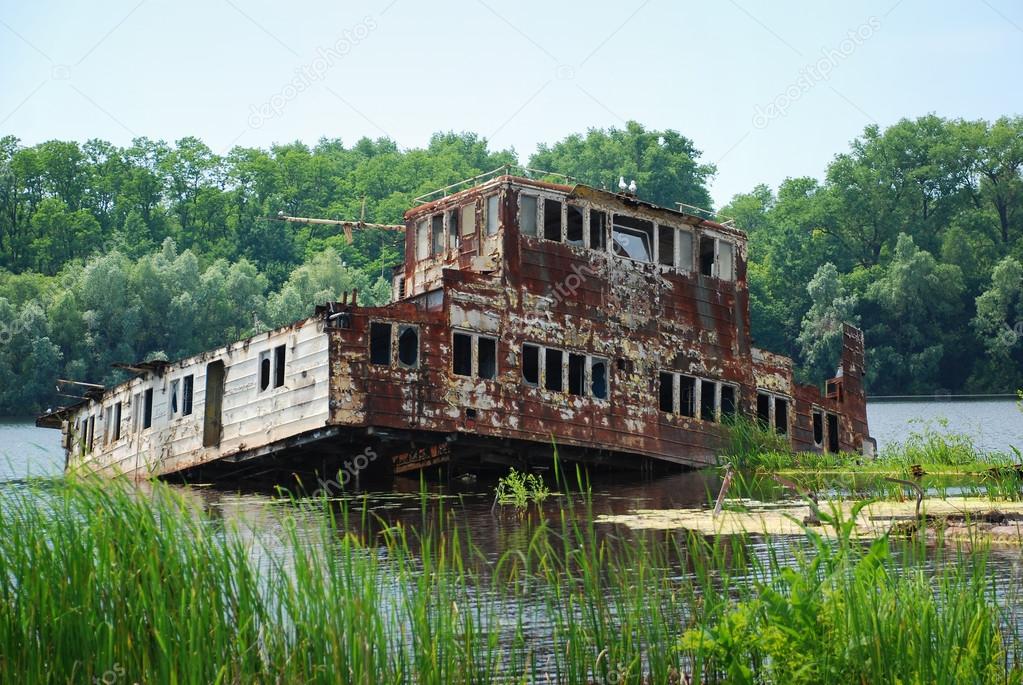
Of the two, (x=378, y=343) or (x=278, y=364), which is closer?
(x=378, y=343)

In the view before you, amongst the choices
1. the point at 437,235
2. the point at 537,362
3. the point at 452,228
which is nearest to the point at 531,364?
the point at 537,362

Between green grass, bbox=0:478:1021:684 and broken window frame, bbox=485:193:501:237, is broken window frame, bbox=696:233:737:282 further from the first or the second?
green grass, bbox=0:478:1021:684

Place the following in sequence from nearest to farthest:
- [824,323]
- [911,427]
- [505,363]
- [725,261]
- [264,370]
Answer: [505,363] → [264,370] → [725,261] → [911,427] → [824,323]

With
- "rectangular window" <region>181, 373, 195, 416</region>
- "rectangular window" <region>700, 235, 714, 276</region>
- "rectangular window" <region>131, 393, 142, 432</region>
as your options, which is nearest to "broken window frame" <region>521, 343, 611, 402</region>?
"rectangular window" <region>700, 235, 714, 276</region>

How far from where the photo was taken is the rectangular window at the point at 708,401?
86.0ft

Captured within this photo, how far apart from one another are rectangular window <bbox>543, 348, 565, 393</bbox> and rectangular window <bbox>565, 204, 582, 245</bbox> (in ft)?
6.90

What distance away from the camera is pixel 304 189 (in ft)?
328

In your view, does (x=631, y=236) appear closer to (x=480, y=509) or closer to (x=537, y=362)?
(x=537, y=362)

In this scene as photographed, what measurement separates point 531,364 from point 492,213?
283 cm

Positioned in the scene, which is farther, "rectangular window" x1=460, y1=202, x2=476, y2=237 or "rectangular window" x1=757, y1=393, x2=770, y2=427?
"rectangular window" x1=757, y1=393, x2=770, y2=427

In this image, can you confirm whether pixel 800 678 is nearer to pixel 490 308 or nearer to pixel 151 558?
pixel 151 558

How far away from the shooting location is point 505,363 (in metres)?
22.9

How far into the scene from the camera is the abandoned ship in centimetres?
2189

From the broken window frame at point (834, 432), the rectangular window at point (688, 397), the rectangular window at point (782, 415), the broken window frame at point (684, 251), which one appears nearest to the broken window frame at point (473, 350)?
the rectangular window at point (688, 397)
